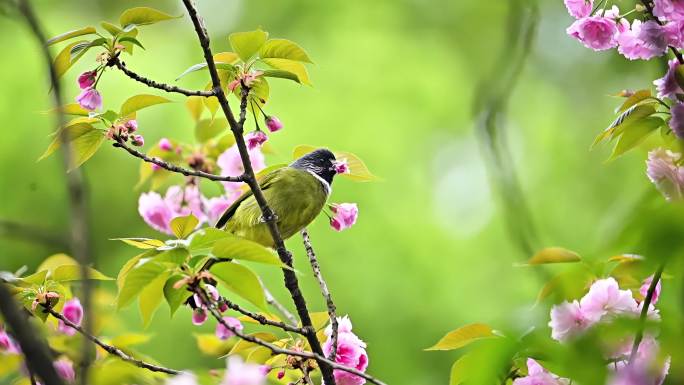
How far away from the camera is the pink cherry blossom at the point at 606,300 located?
140 cm

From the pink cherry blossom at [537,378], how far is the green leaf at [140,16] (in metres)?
0.87

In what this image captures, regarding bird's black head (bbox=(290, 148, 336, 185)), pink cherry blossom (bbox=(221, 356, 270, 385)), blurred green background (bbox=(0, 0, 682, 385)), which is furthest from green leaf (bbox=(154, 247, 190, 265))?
blurred green background (bbox=(0, 0, 682, 385))

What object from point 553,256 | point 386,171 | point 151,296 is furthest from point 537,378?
point 386,171

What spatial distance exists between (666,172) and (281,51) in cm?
74

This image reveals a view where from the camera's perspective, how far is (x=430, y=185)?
680cm

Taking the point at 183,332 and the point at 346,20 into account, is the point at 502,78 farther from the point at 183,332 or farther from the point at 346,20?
the point at 346,20

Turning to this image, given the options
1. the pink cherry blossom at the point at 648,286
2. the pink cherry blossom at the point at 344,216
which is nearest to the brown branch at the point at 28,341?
the pink cherry blossom at the point at 648,286

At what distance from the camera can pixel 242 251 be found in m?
1.20

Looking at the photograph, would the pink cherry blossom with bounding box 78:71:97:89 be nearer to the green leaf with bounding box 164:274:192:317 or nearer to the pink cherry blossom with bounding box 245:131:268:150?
the pink cherry blossom with bounding box 245:131:268:150

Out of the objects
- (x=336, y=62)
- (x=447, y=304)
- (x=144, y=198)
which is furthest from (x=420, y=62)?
(x=144, y=198)

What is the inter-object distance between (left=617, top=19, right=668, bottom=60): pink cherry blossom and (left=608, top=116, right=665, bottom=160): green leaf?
118mm

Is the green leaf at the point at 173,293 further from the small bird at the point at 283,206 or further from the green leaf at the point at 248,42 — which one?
the small bird at the point at 283,206

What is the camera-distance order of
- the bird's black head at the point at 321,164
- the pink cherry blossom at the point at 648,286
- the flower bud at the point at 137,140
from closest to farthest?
1. the pink cherry blossom at the point at 648,286
2. the flower bud at the point at 137,140
3. the bird's black head at the point at 321,164

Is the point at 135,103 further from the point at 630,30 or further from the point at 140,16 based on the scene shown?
the point at 630,30
